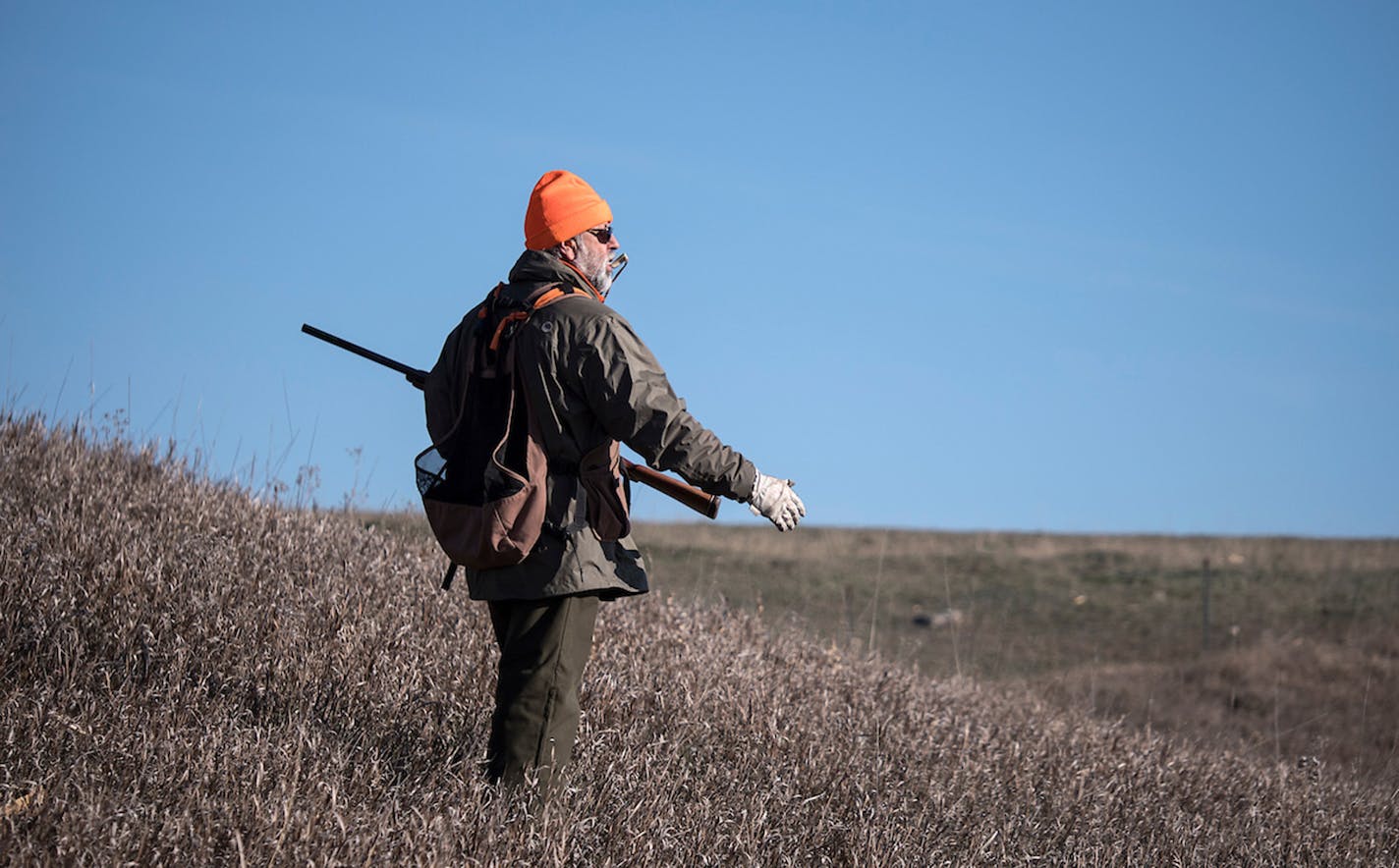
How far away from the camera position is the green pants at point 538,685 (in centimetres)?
434

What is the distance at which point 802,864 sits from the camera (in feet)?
15.2

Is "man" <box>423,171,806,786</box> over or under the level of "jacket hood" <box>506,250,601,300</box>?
under

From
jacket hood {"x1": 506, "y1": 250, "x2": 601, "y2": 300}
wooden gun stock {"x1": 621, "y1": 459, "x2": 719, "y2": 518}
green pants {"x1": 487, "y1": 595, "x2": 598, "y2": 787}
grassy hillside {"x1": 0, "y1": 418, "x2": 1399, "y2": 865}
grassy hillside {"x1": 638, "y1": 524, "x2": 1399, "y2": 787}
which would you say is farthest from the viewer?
grassy hillside {"x1": 638, "y1": 524, "x2": 1399, "y2": 787}

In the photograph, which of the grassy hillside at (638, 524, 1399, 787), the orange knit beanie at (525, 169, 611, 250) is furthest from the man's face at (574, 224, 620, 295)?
the grassy hillside at (638, 524, 1399, 787)

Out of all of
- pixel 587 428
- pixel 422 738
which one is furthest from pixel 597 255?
pixel 422 738

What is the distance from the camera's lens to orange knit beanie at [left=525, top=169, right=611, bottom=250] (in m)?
4.62

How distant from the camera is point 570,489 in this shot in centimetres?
438

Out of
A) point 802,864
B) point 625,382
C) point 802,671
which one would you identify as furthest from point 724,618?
point 625,382

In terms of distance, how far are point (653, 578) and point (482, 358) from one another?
26.9ft

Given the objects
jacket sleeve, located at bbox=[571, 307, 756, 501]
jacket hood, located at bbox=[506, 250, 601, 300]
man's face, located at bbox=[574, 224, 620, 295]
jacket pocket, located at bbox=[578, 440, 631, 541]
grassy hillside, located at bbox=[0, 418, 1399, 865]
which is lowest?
grassy hillside, located at bbox=[0, 418, 1399, 865]

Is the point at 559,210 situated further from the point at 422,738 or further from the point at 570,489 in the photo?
the point at 422,738

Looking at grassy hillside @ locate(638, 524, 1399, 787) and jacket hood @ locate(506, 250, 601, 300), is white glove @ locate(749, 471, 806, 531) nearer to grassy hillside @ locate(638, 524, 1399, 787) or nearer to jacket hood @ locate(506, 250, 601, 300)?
jacket hood @ locate(506, 250, 601, 300)

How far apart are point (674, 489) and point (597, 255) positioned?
104 centimetres

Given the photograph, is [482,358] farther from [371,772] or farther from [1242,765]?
[1242,765]
